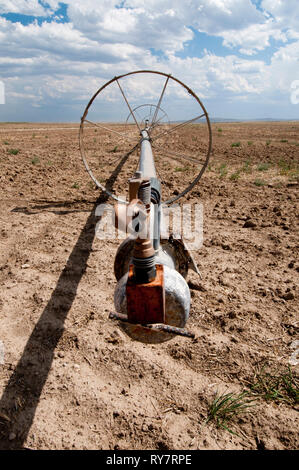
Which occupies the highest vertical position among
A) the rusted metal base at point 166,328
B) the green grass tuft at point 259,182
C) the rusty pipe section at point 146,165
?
the rusty pipe section at point 146,165

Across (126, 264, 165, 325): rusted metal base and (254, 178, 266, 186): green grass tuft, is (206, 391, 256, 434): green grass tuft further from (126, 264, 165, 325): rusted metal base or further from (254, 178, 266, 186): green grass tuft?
(254, 178, 266, 186): green grass tuft

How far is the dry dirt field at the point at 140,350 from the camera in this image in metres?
2.19

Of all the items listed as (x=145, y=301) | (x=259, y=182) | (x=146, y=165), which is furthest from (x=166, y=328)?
(x=259, y=182)

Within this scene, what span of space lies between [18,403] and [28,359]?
42cm

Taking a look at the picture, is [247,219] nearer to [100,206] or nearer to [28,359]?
[100,206]

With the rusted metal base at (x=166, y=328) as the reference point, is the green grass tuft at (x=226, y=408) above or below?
below

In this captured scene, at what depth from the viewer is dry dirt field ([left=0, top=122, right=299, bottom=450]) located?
219 centimetres

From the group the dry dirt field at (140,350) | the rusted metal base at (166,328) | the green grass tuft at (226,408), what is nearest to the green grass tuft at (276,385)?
the dry dirt field at (140,350)

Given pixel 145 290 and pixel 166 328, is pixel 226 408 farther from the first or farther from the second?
pixel 145 290

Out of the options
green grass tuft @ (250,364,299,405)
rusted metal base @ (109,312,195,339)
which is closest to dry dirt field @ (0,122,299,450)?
green grass tuft @ (250,364,299,405)

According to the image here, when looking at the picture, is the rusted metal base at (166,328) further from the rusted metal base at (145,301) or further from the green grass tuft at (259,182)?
the green grass tuft at (259,182)

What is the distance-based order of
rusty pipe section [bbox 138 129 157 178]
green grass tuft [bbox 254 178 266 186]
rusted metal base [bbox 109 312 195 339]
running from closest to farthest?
rusted metal base [bbox 109 312 195 339], rusty pipe section [bbox 138 129 157 178], green grass tuft [bbox 254 178 266 186]

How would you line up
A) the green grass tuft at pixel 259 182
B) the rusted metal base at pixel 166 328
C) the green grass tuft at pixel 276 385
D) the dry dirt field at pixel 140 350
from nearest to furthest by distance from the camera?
1. the rusted metal base at pixel 166 328
2. the dry dirt field at pixel 140 350
3. the green grass tuft at pixel 276 385
4. the green grass tuft at pixel 259 182

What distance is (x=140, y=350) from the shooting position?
2.82 m
